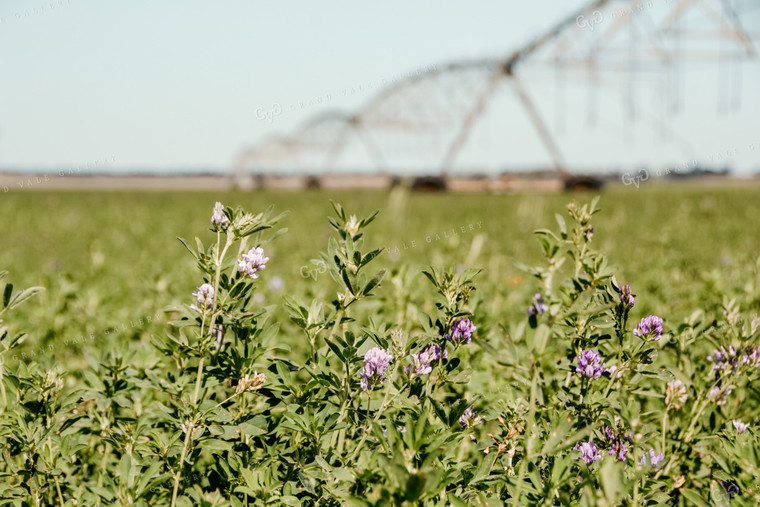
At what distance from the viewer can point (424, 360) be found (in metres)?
1.21

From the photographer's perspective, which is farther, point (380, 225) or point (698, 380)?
point (380, 225)

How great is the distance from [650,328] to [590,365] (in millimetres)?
142

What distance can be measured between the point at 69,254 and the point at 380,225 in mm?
4153

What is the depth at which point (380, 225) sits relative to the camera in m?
9.68

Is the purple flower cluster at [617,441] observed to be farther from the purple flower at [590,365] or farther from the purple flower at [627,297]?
the purple flower at [627,297]

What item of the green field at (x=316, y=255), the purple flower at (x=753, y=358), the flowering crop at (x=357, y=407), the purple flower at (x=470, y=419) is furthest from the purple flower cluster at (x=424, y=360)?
the purple flower at (x=753, y=358)

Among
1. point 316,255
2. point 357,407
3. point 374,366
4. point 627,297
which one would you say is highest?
point 627,297

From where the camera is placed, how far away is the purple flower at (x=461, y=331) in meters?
1.24

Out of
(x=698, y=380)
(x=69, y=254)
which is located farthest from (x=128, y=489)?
(x=69, y=254)

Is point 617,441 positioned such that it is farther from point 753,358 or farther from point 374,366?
point 374,366

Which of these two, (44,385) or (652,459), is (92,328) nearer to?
(44,385)

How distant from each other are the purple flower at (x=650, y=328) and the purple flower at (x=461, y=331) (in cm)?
31

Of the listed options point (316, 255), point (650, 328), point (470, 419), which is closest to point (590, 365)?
point (650, 328)

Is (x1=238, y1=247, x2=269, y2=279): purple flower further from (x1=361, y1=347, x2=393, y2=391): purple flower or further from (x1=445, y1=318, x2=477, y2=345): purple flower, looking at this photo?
(x1=445, y1=318, x2=477, y2=345): purple flower
